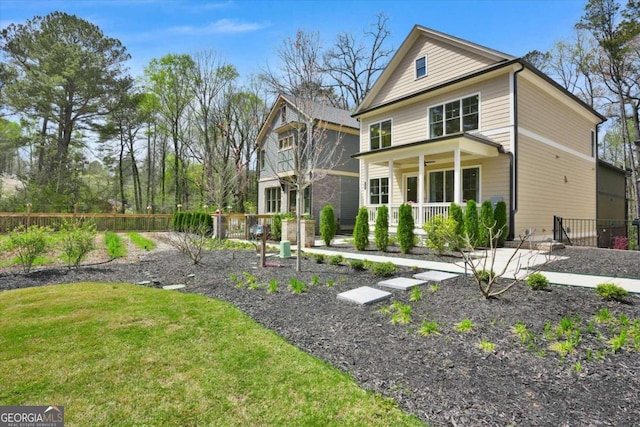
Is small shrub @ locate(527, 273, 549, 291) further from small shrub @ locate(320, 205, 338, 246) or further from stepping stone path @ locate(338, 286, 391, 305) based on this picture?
small shrub @ locate(320, 205, 338, 246)

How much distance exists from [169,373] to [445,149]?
384 inches

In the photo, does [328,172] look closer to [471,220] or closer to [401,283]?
[471,220]

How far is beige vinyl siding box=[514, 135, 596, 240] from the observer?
10531 millimetres

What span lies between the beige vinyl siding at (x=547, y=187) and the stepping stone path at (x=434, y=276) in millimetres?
6131

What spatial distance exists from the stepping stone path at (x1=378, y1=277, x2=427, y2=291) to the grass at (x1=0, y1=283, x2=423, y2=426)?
2.24m

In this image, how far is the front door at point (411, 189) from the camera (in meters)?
13.6

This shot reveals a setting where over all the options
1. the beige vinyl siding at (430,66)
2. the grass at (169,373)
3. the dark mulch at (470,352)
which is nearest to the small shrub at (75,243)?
the dark mulch at (470,352)

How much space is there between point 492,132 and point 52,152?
25669 mm

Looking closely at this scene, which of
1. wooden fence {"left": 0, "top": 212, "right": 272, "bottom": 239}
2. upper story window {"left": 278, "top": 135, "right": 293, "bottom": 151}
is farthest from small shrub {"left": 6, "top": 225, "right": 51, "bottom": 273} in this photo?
upper story window {"left": 278, "top": 135, "right": 293, "bottom": 151}

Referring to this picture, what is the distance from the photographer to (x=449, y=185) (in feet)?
39.9

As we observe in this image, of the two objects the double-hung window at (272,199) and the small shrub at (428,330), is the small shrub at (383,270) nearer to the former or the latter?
the small shrub at (428,330)

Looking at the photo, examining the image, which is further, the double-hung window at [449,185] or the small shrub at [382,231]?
the double-hung window at [449,185]

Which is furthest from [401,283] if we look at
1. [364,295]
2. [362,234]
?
[362,234]

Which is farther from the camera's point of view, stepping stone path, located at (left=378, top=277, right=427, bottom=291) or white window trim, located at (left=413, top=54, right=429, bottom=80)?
white window trim, located at (left=413, top=54, right=429, bottom=80)
